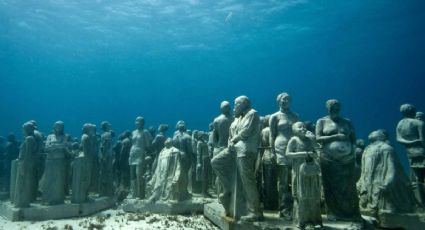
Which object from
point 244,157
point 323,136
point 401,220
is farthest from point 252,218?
point 401,220

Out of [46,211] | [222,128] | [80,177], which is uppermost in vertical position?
[222,128]

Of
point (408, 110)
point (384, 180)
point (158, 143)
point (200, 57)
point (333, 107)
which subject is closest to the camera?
point (333, 107)

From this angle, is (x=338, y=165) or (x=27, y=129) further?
(x=27, y=129)

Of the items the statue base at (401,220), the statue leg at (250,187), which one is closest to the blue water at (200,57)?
the statue base at (401,220)

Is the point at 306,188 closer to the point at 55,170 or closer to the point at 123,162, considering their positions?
the point at 55,170

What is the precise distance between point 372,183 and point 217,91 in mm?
156330

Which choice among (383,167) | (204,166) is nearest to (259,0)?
(204,166)

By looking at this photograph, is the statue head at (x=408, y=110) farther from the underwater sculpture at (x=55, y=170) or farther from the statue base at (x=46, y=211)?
the underwater sculpture at (x=55, y=170)

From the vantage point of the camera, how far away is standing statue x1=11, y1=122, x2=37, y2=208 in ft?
38.4

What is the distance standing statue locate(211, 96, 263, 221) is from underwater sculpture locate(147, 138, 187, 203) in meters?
3.71

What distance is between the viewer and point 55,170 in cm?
1241

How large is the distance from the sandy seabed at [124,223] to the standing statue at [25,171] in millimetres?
853

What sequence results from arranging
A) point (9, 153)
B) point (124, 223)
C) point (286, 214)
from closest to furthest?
point (286, 214) → point (124, 223) → point (9, 153)

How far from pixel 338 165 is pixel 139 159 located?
28.9ft
